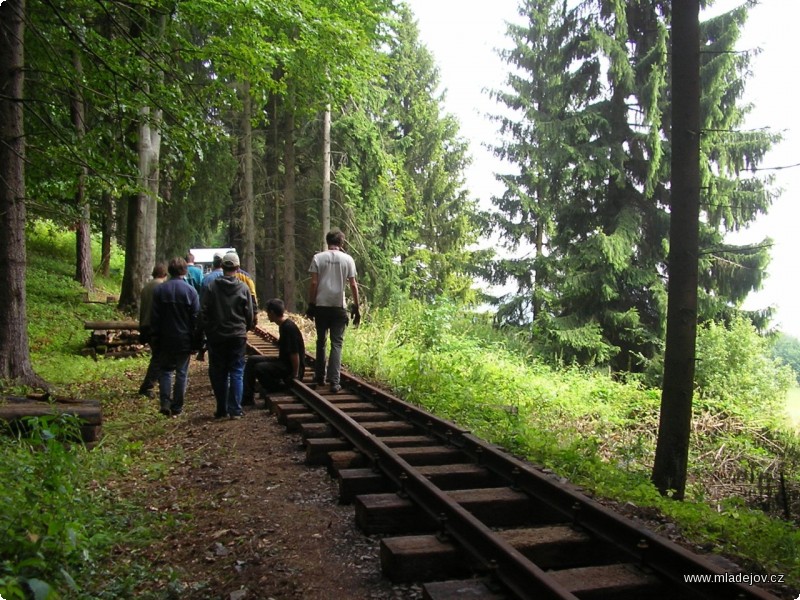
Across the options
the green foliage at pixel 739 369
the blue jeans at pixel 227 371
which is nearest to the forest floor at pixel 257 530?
the blue jeans at pixel 227 371

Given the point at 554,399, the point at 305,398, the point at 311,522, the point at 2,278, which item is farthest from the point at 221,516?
the point at 554,399

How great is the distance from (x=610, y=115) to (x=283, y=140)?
15350 millimetres

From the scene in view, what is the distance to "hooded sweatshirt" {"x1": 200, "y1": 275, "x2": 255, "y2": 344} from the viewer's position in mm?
7445

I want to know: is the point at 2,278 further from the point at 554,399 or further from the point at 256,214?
the point at 256,214

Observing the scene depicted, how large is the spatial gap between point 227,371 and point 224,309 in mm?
783

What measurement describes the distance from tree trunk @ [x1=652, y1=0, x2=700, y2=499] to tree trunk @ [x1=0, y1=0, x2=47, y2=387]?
26.7 feet

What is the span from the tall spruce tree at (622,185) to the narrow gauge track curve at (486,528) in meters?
12.9

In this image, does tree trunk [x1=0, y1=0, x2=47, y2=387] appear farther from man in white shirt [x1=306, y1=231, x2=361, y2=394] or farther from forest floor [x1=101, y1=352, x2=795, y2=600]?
man in white shirt [x1=306, y1=231, x2=361, y2=394]

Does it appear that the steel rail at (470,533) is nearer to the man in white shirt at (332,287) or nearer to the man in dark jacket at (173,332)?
the man in white shirt at (332,287)

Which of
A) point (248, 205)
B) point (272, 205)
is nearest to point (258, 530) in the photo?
point (248, 205)

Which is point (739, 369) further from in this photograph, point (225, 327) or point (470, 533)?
point (470, 533)

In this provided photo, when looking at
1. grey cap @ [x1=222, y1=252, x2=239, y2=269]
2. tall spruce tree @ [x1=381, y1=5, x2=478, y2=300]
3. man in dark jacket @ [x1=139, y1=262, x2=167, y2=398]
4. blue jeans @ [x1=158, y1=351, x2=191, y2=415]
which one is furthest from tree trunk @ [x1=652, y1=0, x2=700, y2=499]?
tall spruce tree @ [x1=381, y1=5, x2=478, y2=300]

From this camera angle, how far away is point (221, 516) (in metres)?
4.39

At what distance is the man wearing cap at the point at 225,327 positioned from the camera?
293 inches
